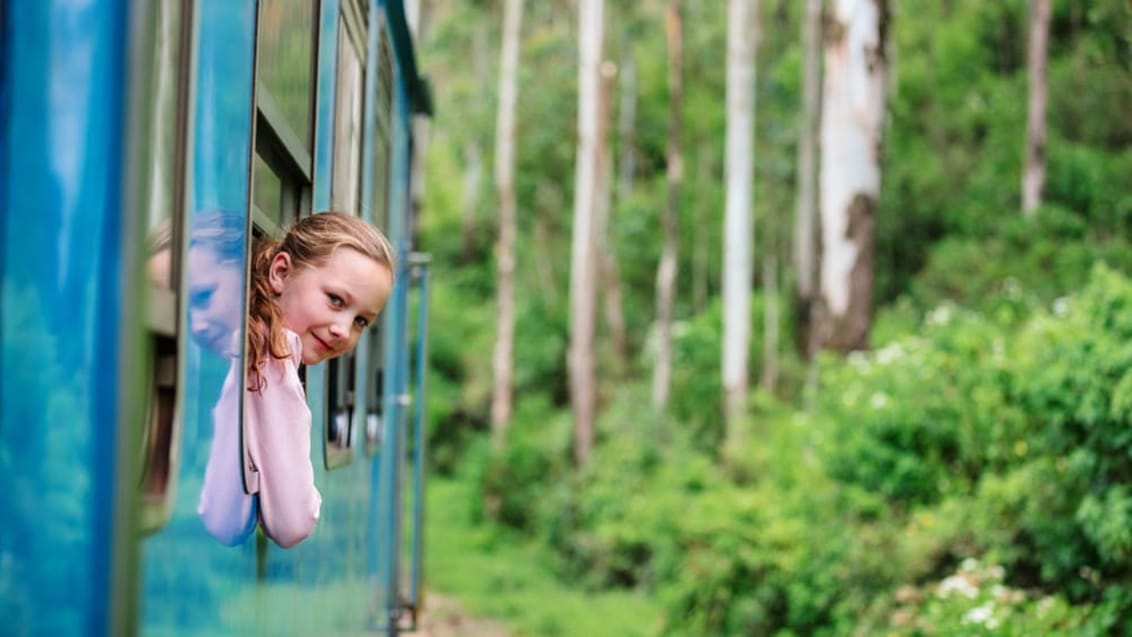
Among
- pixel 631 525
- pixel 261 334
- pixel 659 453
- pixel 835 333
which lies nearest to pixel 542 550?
pixel 659 453

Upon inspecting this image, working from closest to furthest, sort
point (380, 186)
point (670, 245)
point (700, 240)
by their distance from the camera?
1. point (380, 186)
2. point (670, 245)
3. point (700, 240)

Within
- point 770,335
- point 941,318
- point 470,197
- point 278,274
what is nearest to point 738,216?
point 770,335

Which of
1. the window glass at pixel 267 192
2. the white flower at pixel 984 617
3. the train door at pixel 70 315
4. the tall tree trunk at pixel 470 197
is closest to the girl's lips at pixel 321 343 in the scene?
the window glass at pixel 267 192

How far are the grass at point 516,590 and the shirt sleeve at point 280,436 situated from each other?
977 centimetres

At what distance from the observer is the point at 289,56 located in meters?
2.73

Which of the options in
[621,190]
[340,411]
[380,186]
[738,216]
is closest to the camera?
[340,411]

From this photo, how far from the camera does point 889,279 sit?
27562mm

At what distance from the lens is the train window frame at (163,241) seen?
1.37 meters

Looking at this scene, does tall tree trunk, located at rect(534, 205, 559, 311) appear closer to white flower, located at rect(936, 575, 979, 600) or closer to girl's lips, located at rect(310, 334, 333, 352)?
white flower, located at rect(936, 575, 979, 600)

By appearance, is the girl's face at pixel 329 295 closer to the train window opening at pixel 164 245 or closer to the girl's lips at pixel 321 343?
the girl's lips at pixel 321 343

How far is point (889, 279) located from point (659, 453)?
11.3 metres

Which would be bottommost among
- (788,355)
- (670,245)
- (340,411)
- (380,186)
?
(788,355)

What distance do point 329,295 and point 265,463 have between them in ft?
0.89

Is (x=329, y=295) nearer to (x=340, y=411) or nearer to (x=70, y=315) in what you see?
(x=70, y=315)
